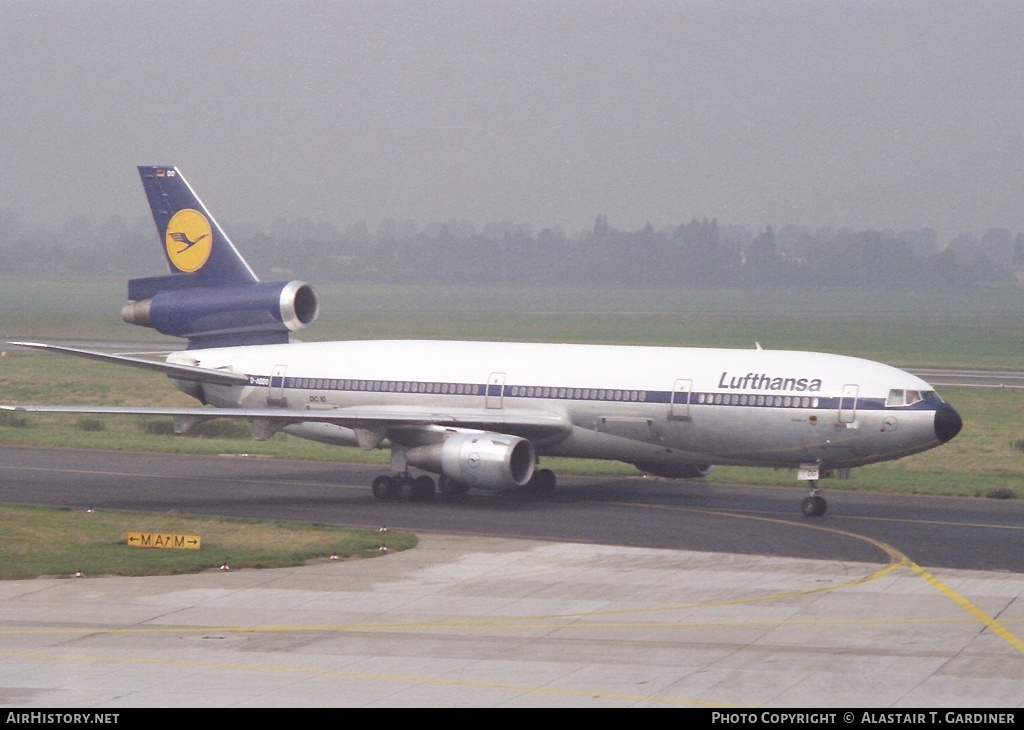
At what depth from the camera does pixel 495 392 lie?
37.5m

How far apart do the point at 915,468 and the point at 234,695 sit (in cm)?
3214

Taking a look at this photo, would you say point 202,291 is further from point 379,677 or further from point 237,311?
point 379,677

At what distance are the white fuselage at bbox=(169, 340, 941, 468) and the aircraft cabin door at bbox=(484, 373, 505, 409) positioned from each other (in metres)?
0.04

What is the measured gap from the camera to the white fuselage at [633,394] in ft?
109

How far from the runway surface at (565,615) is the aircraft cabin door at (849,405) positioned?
8.02 ft

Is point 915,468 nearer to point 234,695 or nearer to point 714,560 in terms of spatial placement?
point 714,560

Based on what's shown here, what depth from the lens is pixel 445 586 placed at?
2450cm

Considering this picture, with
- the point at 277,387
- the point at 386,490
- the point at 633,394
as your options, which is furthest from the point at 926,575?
the point at 277,387

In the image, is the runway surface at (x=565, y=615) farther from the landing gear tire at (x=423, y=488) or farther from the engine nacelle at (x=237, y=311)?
the engine nacelle at (x=237, y=311)

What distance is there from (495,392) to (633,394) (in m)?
3.99

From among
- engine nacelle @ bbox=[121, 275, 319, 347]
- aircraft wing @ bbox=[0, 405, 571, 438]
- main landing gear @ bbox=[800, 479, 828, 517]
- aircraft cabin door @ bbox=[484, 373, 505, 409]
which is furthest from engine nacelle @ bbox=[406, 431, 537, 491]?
engine nacelle @ bbox=[121, 275, 319, 347]

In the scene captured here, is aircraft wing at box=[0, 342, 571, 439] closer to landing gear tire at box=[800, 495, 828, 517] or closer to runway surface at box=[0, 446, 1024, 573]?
runway surface at box=[0, 446, 1024, 573]

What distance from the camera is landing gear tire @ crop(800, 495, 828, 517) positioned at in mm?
33469

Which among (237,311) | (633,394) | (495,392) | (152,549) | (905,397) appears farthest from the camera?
(237,311)
